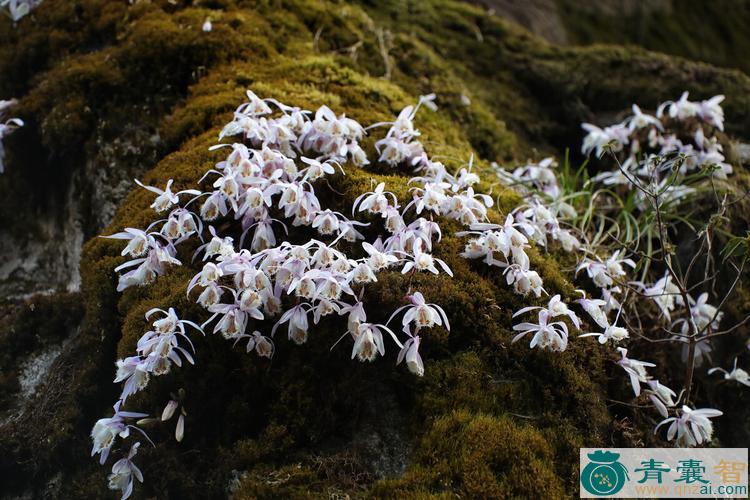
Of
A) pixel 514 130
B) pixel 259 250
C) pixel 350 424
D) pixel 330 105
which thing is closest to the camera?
A: pixel 350 424

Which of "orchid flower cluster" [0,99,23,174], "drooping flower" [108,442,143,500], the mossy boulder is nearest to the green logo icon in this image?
the mossy boulder

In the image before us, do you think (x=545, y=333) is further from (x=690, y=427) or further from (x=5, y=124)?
(x=5, y=124)

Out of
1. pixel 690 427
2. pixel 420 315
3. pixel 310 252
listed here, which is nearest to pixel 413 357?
pixel 420 315

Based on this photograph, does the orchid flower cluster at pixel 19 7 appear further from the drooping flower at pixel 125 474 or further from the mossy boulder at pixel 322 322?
the drooping flower at pixel 125 474

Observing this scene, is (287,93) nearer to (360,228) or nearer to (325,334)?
(360,228)

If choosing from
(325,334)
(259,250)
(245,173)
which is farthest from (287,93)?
(325,334)
